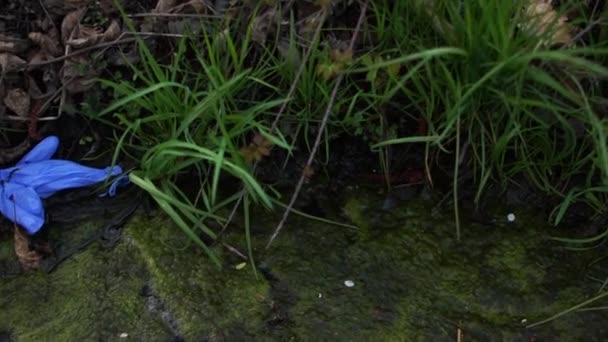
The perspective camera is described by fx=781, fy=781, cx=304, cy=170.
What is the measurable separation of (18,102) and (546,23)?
153cm

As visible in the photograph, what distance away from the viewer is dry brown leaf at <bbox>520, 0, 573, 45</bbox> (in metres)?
1.93

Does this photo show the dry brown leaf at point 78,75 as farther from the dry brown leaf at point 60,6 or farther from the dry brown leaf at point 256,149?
the dry brown leaf at point 256,149

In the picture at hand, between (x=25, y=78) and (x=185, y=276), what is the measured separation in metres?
0.90

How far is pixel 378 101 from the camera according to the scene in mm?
2141

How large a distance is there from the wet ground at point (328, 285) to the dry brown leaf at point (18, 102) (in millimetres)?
433

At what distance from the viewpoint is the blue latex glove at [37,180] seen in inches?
85.4

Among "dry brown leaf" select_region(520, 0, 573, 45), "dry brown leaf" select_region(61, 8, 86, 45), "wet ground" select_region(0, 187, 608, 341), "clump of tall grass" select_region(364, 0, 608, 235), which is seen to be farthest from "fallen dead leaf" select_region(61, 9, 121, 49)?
"dry brown leaf" select_region(520, 0, 573, 45)

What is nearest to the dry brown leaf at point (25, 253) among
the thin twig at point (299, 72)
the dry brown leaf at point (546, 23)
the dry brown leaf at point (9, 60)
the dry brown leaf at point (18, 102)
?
the dry brown leaf at point (18, 102)

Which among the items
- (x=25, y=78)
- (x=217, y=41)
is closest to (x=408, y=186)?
(x=217, y=41)

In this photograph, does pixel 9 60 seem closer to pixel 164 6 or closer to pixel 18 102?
pixel 18 102

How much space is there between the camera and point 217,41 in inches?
85.7

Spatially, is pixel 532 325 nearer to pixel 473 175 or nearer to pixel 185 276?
pixel 473 175

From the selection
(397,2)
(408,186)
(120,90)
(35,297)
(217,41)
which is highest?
(397,2)

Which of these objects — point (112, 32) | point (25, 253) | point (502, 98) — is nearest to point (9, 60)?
point (112, 32)
